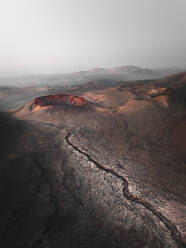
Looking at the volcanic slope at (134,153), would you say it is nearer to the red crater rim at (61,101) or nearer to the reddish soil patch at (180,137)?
the reddish soil patch at (180,137)

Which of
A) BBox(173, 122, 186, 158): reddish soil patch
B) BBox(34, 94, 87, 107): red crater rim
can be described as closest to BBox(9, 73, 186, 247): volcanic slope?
BBox(173, 122, 186, 158): reddish soil patch

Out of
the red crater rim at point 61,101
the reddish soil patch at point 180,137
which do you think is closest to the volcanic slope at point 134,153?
the reddish soil patch at point 180,137

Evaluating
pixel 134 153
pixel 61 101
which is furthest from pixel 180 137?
pixel 61 101

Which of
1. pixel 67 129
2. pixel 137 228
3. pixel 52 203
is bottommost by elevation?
pixel 137 228

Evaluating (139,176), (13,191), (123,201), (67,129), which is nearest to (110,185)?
(123,201)

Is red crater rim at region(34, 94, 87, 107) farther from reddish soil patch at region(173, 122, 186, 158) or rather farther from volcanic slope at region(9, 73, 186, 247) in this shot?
reddish soil patch at region(173, 122, 186, 158)

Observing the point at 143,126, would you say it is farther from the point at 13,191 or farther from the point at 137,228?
the point at 13,191
